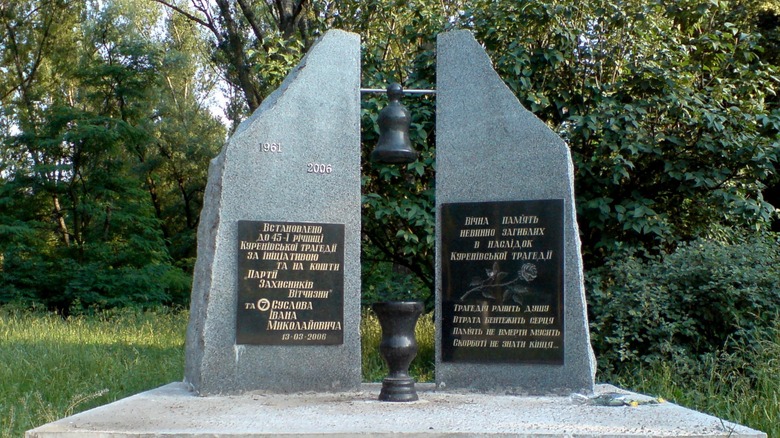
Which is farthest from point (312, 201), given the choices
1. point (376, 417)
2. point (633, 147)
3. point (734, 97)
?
point (734, 97)

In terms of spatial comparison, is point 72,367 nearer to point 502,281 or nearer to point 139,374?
point 139,374

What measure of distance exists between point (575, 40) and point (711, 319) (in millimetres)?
3385

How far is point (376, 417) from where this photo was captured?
470 cm

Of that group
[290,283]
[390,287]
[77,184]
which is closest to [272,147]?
[290,283]

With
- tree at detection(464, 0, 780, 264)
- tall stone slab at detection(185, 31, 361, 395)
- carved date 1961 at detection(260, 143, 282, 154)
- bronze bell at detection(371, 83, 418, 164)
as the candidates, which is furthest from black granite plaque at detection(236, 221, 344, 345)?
tree at detection(464, 0, 780, 264)

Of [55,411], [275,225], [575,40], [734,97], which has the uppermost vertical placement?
[575,40]

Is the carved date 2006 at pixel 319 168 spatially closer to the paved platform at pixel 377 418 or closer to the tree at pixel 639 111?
the paved platform at pixel 377 418

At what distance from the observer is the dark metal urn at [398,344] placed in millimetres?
5281

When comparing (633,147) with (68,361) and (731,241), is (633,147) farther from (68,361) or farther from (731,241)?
(68,361)

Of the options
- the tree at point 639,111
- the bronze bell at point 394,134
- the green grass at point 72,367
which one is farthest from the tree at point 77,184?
the bronze bell at point 394,134

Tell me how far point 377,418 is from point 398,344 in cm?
73

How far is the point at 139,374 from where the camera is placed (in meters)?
7.89

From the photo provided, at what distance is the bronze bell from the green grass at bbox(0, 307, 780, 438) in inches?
109

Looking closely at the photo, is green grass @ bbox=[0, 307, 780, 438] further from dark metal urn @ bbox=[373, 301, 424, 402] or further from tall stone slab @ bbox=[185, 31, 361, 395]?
dark metal urn @ bbox=[373, 301, 424, 402]
